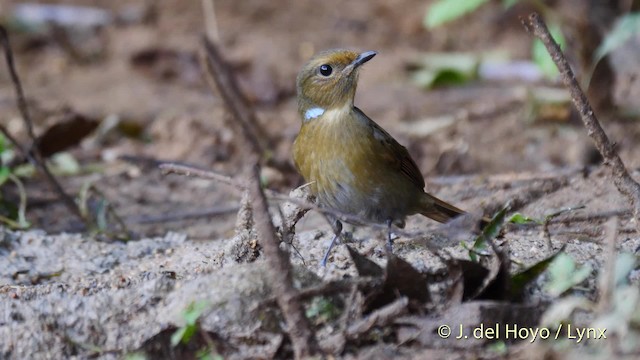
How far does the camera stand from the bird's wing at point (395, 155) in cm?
480

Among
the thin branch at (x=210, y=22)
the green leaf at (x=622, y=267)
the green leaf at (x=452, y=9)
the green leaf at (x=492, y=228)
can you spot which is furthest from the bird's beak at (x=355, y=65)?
the thin branch at (x=210, y=22)

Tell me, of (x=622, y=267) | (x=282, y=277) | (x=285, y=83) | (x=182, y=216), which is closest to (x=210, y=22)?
(x=285, y=83)

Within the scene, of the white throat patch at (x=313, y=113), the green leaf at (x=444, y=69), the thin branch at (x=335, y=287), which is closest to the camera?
the thin branch at (x=335, y=287)

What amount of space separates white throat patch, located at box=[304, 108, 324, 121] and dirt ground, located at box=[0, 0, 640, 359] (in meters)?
0.55

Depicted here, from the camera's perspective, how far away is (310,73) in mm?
5152

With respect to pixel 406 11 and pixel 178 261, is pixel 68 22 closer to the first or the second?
pixel 406 11

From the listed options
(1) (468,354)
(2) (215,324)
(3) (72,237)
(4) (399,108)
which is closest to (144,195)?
(3) (72,237)

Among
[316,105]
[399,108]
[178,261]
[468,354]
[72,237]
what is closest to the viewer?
[468,354]

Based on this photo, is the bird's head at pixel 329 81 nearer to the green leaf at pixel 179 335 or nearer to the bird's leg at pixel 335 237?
the bird's leg at pixel 335 237

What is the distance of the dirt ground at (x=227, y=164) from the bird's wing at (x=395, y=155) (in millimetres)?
381

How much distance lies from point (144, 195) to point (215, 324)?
3.46m

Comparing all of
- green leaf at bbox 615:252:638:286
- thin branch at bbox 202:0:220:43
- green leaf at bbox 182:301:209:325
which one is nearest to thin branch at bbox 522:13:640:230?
green leaf at bbox 615:252:638:286

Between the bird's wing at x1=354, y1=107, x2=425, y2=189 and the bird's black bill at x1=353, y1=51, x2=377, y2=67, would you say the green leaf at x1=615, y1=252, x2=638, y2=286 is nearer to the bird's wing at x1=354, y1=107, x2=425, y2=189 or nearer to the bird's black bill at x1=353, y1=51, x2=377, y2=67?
the bird's wing at x1=354, y1=107, x2=425, y2=189

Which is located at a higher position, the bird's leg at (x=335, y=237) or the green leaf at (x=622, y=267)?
the bird's leg at (x=335, y=237)
